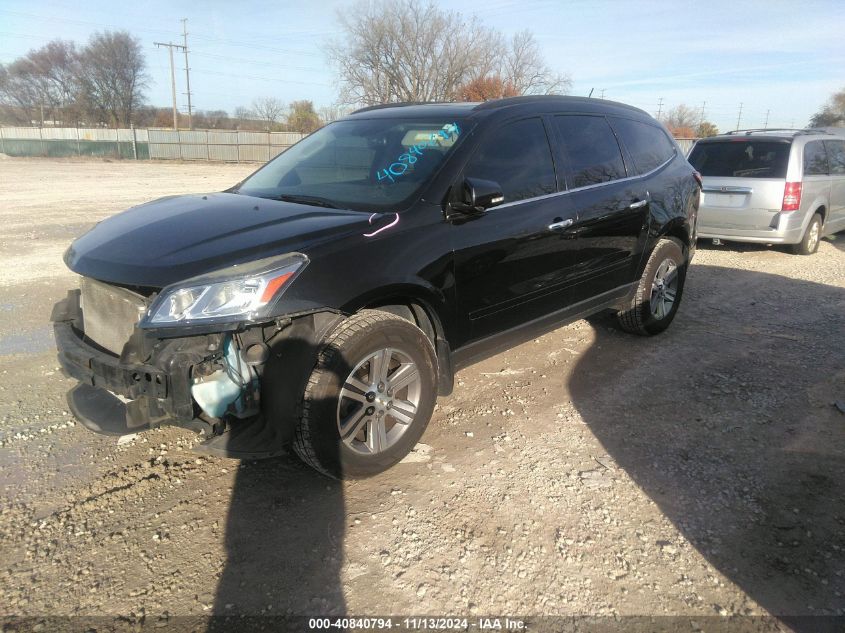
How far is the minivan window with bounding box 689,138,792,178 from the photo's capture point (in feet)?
28.4

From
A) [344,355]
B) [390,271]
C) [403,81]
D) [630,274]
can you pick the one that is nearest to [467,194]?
[390,271]

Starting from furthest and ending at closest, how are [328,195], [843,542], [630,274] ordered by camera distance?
[630,274] < [328,195] < [843,542]

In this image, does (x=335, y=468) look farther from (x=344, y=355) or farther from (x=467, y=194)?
(x=467, y=194)

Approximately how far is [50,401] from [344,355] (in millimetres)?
2388

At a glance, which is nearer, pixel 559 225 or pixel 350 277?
pixel 350 277

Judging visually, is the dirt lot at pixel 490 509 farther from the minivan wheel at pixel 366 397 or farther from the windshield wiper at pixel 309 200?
the windshield wiper at pixel 309 200

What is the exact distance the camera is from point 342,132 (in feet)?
14.1

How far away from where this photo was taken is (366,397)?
3.03m

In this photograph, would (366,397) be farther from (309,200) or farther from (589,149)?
(589,149)

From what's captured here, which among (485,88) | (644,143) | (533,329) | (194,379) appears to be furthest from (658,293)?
(485,88)

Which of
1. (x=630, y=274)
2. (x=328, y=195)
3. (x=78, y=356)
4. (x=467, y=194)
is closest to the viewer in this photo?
(x=78, y=356)

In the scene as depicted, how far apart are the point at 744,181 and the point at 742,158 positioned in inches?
16.7

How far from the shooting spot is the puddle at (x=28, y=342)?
15.9 feet

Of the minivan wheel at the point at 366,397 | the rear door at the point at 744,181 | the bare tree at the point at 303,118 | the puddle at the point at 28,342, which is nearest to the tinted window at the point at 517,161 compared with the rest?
the minivan wheel at the point at 366,397
